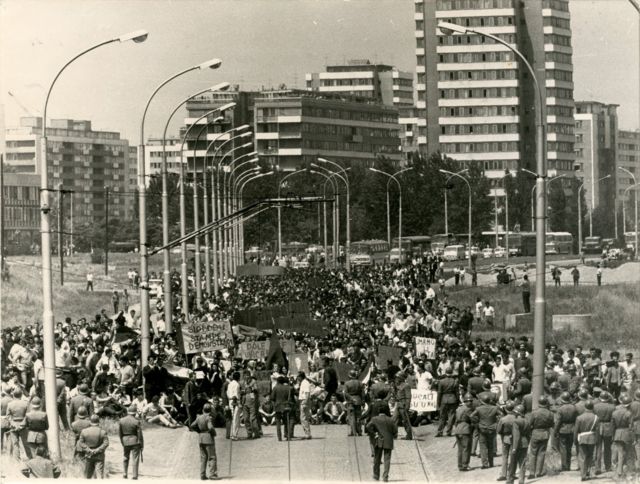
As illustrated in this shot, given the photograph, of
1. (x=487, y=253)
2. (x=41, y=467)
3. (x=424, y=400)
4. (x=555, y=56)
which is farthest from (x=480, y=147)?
(x=41, y=467)

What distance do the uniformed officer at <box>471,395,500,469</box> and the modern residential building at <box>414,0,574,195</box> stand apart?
123 metres

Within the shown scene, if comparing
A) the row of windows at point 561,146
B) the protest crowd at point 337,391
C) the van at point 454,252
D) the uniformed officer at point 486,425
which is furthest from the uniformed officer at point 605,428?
the row of windows at point 561,146

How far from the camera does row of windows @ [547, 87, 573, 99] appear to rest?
15538cm

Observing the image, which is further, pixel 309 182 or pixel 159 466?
pixel 309 182

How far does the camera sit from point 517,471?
23234 mm

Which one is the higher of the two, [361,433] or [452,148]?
[452,148]

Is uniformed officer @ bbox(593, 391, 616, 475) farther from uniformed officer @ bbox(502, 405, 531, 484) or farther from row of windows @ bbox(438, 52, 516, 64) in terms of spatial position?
row of windows @ bbox(438, 52, 516, 64)

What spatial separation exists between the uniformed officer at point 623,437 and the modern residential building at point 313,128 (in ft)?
464

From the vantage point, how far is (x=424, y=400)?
89.6 ft

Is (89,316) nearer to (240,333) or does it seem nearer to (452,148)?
(240,333)

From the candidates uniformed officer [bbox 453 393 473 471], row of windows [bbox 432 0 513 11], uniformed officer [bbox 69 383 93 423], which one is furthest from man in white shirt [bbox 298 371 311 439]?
row of windows [bbox 432 0 513 11]

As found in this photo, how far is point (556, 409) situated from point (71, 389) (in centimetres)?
1046

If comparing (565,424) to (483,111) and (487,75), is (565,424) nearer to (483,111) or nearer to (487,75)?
(487,75)

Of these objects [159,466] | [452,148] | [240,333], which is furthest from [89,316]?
[452,148]
